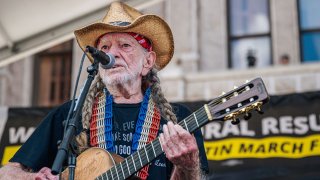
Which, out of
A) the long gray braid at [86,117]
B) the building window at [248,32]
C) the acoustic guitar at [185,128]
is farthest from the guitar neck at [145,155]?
the building window at [248,32]

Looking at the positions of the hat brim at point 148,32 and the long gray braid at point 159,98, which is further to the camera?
the hat brim at point 148,32

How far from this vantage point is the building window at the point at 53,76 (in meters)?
12.8

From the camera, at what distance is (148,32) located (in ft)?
13.3

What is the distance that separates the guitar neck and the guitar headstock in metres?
0.07

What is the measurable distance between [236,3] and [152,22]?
8328 millimetres

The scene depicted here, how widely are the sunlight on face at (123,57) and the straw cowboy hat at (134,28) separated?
6 cm

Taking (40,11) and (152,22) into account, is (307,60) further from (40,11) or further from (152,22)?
(152,22)

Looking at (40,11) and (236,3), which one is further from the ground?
(236,3)

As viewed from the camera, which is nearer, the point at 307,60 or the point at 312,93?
the point at 312,93

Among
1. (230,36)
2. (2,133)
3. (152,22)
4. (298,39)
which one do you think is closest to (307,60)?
(298,39)

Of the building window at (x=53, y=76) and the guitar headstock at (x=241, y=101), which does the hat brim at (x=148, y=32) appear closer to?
the guitar headstock at (x=241, y=101)

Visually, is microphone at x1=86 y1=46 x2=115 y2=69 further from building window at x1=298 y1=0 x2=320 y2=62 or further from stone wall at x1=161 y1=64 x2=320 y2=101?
building window at x1=298 y1=0 x2=320 y2=62

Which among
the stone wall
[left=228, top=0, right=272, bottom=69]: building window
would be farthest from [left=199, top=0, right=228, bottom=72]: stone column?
the stone wall

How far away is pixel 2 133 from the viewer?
668 centimetres
